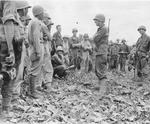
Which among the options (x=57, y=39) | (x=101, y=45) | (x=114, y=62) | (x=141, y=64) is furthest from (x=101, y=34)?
(x=114, y=62)

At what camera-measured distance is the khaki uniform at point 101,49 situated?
943 centimetres

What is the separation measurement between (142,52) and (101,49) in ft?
16.2

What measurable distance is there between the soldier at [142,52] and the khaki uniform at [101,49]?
4.65 meters

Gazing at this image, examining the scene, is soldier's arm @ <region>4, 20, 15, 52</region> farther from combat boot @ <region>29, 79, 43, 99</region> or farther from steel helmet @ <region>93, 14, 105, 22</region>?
steel helmet @ <region>93, 14, 105, 22</region>

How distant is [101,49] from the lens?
9484 mm

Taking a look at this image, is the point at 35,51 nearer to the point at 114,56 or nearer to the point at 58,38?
the point at 58,38

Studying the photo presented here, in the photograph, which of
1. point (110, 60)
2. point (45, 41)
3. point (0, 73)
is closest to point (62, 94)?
point (45, 41)

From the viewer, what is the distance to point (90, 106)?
325 inches

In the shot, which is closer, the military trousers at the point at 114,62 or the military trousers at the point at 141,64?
the military trousers at the point at 141,64

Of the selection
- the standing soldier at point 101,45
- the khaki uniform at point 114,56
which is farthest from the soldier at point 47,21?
the khaki uniform at point 114,56

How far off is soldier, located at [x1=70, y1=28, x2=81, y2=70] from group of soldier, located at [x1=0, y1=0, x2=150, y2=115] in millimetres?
975

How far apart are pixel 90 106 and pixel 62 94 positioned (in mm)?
1769

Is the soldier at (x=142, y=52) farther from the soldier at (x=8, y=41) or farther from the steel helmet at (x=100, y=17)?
the soldier at (x=8, y=41)

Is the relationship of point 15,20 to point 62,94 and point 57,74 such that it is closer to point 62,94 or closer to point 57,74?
point 62,94
